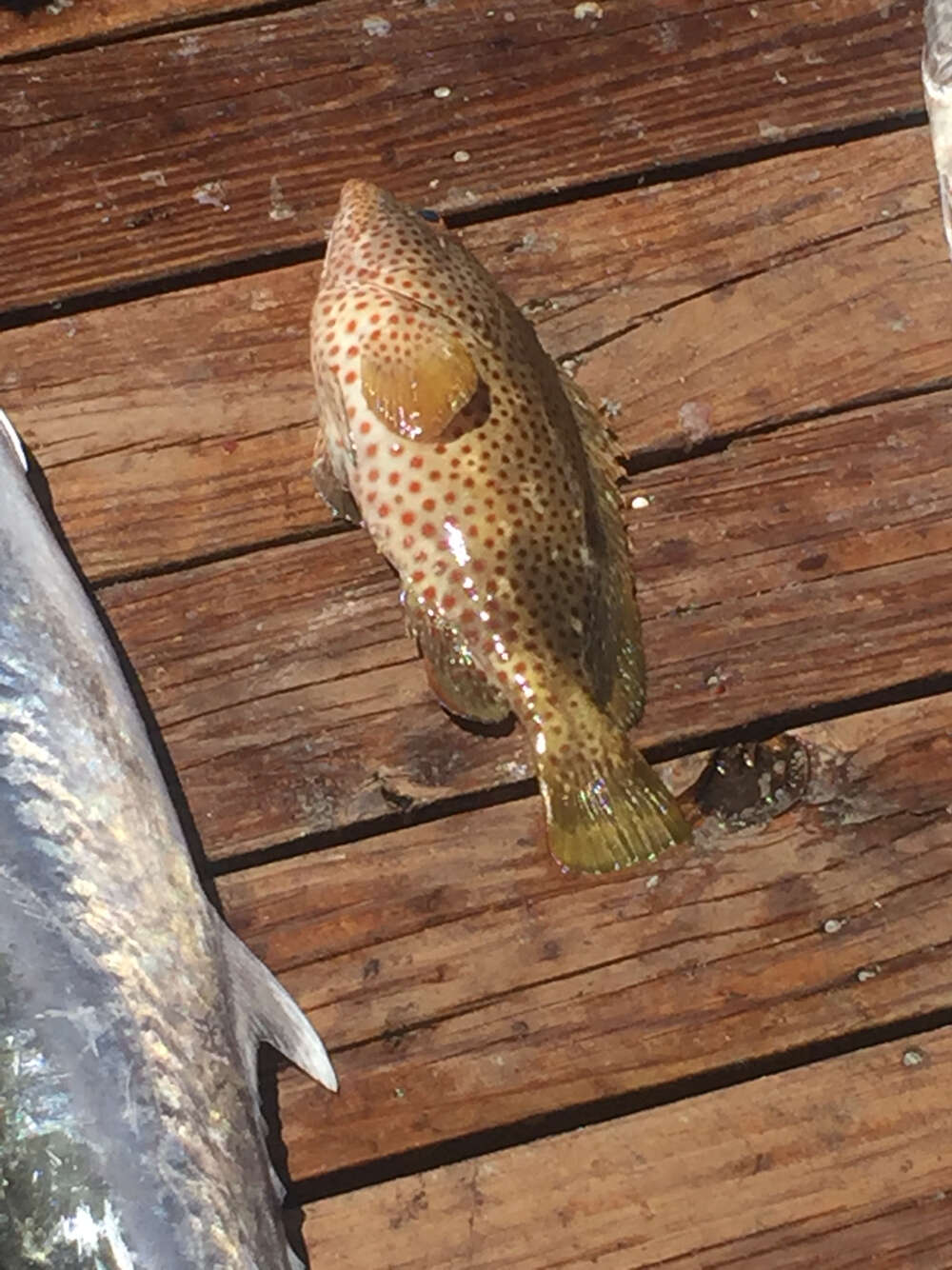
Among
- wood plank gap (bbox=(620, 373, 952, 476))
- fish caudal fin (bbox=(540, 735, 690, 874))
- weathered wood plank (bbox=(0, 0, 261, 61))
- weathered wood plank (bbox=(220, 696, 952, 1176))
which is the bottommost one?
weathered wood plank (bbox=(220, 696, 952, 1176))

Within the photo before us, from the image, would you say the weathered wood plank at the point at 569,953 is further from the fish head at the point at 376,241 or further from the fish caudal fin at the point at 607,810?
the fish head at the point at 376,241

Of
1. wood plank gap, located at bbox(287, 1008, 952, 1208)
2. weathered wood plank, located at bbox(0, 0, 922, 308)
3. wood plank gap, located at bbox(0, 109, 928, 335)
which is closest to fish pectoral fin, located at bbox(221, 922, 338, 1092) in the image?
wood plank gap, located at bbox(287, 1008, 952, 1208)

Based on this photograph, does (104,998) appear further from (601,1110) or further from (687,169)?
(687,169)

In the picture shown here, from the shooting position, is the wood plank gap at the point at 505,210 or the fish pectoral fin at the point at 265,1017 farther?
the wood plank gap at the point at 505,210

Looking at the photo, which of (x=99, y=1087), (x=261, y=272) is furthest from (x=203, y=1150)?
(x=261, y=272)

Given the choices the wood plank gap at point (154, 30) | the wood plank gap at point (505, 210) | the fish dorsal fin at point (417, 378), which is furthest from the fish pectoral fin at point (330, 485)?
the wood plank gap at point (154, 30)

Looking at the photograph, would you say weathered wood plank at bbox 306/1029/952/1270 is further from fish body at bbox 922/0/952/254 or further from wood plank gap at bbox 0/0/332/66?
wood plank gap at bbox 0/0/332/66

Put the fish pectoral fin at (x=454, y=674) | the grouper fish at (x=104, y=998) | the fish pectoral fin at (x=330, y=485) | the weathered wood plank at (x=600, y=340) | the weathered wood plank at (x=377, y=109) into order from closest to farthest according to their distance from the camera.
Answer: the grouper fish at (x=104, y=998)
the fish pectoral fin at (x=454, y=674)
the fish pectoral fin at (x=330, y=485)
the weathered wood plank at (x=600, y=340)
the weathered wood plank at (x=377, y=109)

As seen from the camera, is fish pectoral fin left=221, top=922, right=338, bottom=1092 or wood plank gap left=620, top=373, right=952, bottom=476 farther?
wood plank gap left=620, top=373, right=952, bottom=476
